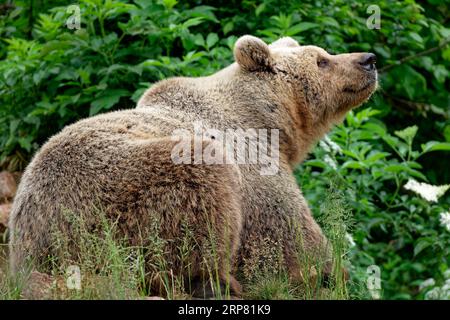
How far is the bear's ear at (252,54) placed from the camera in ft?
22.3

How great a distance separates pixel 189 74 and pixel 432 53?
3.99 meters

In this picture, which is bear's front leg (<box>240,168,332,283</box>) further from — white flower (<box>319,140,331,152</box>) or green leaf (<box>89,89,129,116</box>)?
green leaf (<box>89,89,129,116</box>)

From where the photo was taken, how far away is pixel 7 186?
8.68 metres

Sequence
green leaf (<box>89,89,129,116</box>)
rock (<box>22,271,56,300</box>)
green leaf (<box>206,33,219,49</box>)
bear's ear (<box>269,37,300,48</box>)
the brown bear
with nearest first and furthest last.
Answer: rock (<box>22,271,56,300</box>), the brown bear, bear's ear (<box>269,37,300,48</box>), green leaf (<box>89,89,129,116</box>), green leaf (<box>206,33,219,49</box>)

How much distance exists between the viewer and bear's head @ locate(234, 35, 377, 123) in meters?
6.89

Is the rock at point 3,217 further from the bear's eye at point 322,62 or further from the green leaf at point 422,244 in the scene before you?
the green leaf at point 422,244

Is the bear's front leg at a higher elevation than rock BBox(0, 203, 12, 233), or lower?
higher

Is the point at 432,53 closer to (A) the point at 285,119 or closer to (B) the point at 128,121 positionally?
(A) the point at 285,119

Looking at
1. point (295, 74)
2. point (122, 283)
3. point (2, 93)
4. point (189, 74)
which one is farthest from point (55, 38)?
point (122, 283)

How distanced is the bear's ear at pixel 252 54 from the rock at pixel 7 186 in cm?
304

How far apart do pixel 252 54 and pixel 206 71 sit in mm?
1585

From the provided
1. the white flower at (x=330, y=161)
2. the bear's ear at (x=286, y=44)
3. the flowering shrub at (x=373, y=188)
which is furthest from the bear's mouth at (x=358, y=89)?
the white flower at (x=330, y=161)

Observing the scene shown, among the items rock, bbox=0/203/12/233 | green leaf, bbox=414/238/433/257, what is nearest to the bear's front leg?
green leaf, bbox=414/238/433/257

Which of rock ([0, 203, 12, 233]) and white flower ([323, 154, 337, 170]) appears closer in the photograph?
rock ([0, 203, 12, 233])
